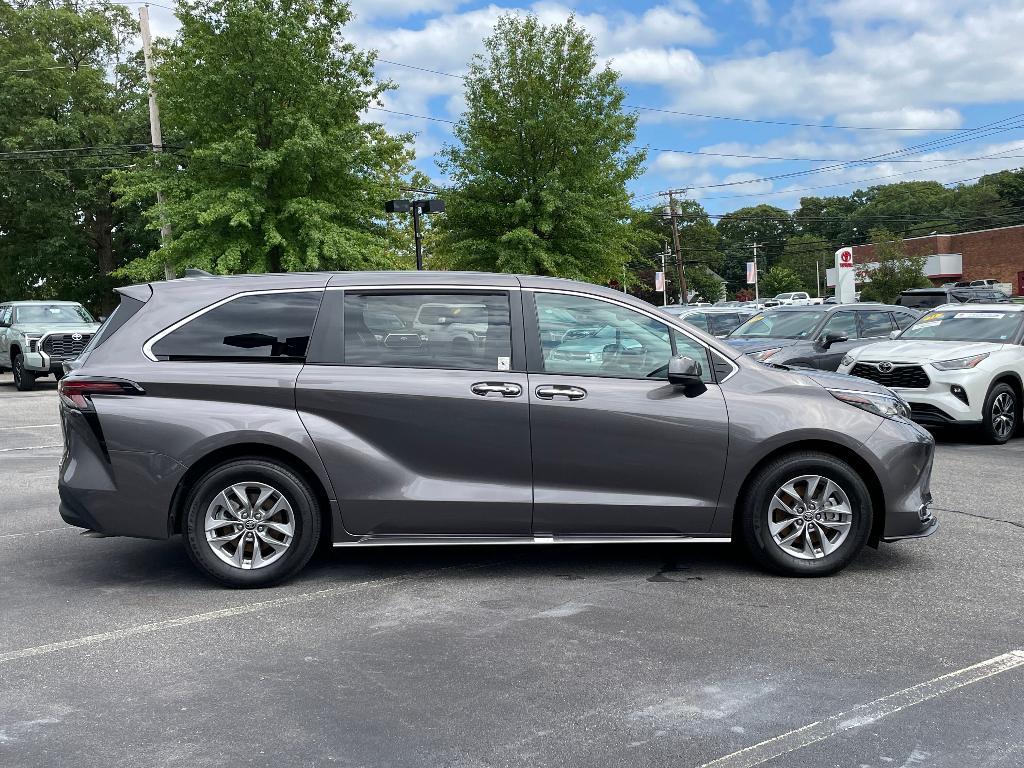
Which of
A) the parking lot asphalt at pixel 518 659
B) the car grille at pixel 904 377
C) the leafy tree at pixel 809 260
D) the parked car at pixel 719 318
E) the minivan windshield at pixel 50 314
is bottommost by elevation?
the parking lot asphalt at pixel 518 659

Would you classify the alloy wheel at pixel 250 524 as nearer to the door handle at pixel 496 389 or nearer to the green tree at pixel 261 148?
the door handle at pixel 496 389

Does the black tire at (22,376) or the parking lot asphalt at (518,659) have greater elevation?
the black tire at (22,376)

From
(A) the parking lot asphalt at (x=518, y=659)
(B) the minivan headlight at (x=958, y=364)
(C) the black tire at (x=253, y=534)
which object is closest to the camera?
(A) the parking lot asphalt at (x=518, y=659)

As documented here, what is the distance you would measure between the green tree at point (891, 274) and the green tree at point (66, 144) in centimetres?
4019

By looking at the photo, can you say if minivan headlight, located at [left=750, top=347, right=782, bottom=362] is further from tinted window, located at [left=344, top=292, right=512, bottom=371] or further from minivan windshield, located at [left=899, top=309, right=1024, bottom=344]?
tinted window, located at [left=344, top=292, right=512, bottom=371]

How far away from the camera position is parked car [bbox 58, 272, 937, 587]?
214 inches

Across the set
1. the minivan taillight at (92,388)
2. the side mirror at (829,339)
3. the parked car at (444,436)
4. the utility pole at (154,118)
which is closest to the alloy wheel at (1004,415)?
the side mirror at (829,339)

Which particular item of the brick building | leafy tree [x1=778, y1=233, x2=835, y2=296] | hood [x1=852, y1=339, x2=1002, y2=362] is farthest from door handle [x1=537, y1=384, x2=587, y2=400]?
leafy tree [x1=778, y1=233, x2=835, y2=296]

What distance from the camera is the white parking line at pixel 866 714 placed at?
341 centimetres

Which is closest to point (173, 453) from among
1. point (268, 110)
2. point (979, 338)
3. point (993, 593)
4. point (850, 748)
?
point (850, 748)

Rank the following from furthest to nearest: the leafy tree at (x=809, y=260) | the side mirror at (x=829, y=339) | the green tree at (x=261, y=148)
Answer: the leafy tree at (x=809, y=260) → the green tree at (x=261, y=148) → the side mirror at (x=829, y=339)

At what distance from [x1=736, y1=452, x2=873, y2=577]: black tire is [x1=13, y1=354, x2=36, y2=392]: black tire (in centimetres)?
1973

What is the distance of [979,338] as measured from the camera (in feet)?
39.9

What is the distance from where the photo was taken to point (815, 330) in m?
15.3
